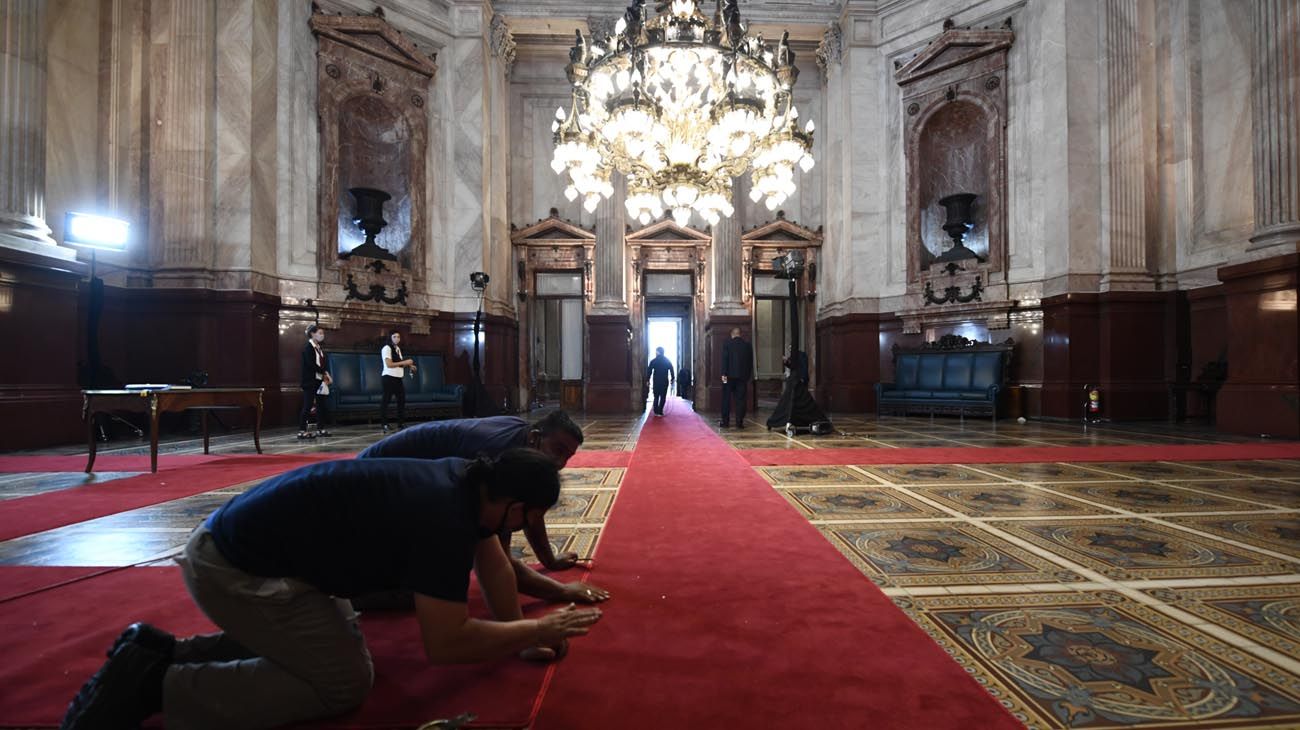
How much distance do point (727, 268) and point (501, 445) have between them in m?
11.4

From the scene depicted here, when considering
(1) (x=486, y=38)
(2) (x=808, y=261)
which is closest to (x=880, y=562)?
(2) (x=808, y=261)

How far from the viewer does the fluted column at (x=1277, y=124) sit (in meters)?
6.64

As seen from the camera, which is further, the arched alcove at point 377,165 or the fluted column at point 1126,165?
the arched alcove at point 377,165

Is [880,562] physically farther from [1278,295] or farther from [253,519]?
[1278,295]

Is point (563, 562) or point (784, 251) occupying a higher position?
point (784, 251)

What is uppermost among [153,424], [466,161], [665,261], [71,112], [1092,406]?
[466,161]

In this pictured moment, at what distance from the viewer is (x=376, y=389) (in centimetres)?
920

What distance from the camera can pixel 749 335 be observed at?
1220 cm

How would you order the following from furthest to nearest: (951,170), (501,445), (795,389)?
(951,170), (795,389), (501,445)

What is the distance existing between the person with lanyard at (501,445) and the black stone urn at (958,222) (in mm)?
10433

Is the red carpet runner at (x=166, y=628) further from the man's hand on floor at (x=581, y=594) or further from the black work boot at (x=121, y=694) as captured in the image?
the man's hand on floor at (x=581, y=594)

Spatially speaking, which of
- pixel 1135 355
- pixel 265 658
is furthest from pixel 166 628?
pixel 1135 355

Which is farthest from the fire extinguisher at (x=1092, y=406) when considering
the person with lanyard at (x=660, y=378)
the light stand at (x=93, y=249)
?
the light stand at (x=93, y=249)

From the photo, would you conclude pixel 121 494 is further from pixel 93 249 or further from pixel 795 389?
pixel 795 389
